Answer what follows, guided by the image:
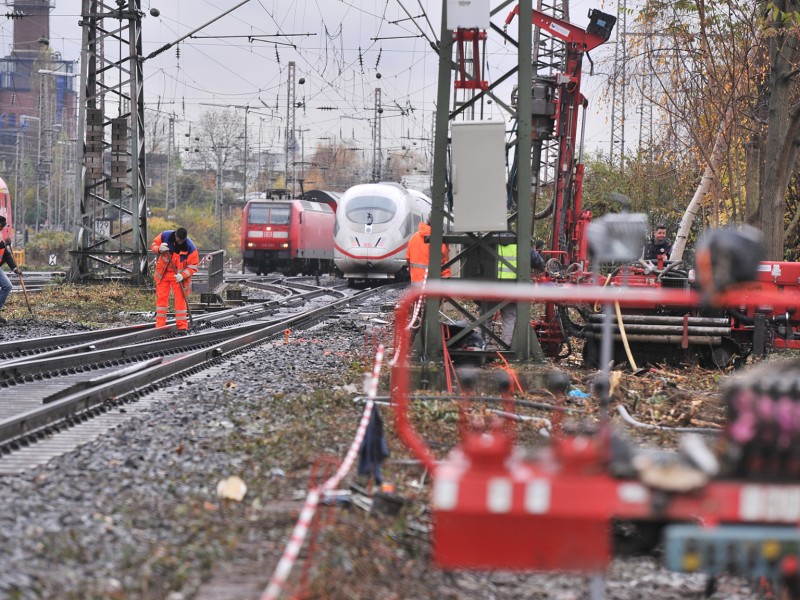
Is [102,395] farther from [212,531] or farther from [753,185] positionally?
[753,185]

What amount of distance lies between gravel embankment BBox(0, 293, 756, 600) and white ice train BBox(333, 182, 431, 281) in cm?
2583

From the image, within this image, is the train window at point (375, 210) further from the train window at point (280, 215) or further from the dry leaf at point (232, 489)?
the dry leaf at point (232, 489)

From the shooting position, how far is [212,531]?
5203mm

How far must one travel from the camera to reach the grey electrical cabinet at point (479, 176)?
10344 millimetres

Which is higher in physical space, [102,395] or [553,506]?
[553,506]

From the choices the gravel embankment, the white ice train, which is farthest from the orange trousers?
the white ice train

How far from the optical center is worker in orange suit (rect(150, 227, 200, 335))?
17141mm

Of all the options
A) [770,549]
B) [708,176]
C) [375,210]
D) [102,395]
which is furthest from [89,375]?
[375,210]

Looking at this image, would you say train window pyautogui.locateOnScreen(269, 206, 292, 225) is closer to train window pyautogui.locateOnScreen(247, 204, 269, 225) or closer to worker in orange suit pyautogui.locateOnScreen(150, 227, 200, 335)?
train window pyautogui.locateOnScreen(247, 204, 269, 225)

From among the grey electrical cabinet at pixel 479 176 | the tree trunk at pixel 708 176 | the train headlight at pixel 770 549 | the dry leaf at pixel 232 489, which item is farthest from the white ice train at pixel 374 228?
the train headlight at pixel 770 549

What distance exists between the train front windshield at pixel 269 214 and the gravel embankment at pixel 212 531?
3513 centimetres

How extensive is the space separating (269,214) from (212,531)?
128 ft

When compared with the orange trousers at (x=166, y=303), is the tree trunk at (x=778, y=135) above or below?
above

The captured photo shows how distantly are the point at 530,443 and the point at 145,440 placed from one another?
112 inches
